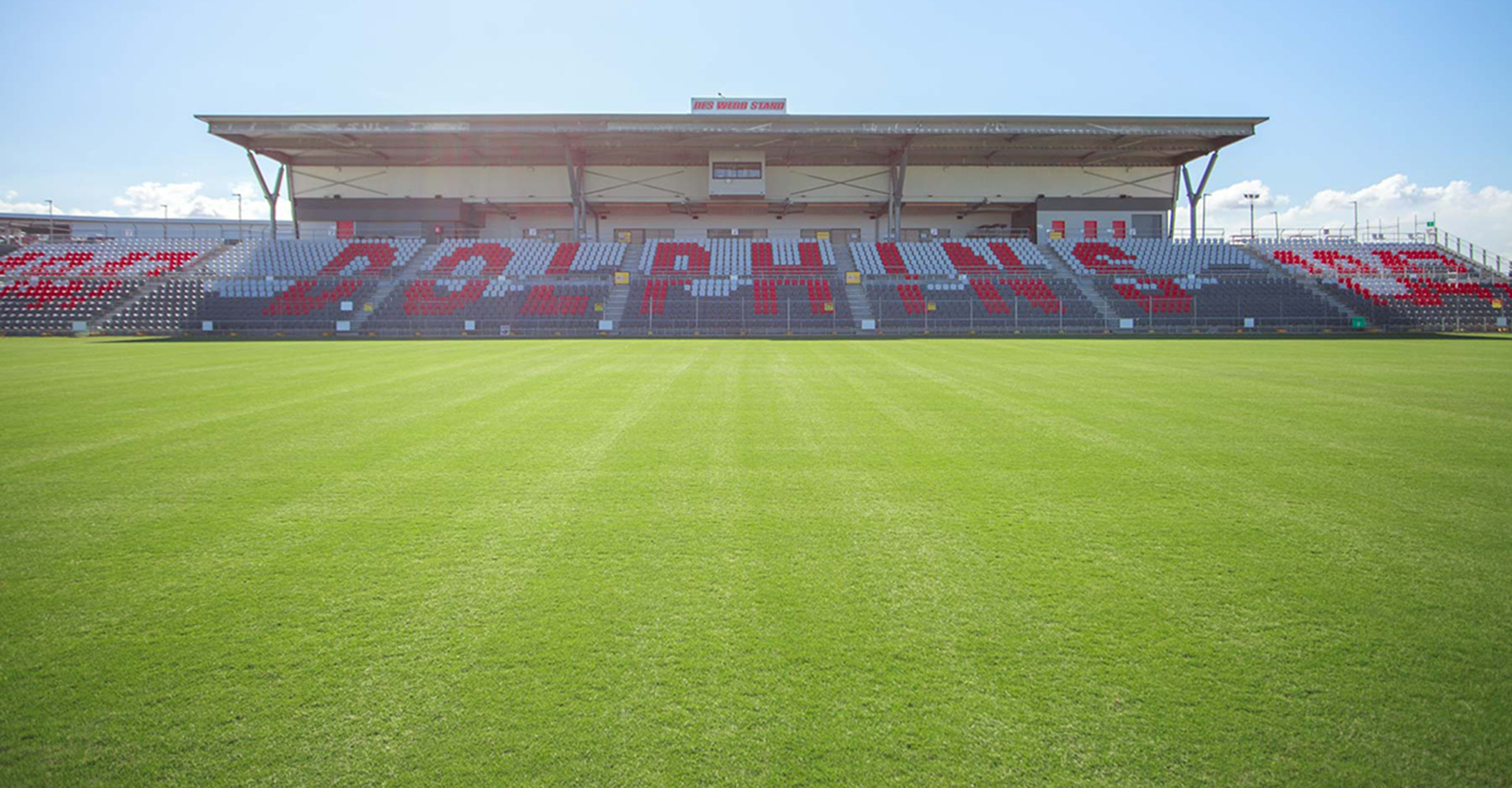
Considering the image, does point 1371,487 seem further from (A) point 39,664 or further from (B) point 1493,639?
(A) point 39,664

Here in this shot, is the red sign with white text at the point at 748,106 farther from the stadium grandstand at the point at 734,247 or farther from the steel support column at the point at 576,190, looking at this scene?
the steel support column at the point at 576,190

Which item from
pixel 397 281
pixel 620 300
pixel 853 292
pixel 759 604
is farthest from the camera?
pixel 397 281

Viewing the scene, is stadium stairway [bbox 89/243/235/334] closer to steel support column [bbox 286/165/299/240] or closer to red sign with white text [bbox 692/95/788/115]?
steel support column [bbox 286/165/299/240]

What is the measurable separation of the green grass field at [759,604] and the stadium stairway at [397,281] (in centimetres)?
2921

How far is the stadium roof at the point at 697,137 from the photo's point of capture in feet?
120

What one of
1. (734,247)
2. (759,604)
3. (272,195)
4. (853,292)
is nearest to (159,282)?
(272,195)

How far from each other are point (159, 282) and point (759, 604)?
46848 mm

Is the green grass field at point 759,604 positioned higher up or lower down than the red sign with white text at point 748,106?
lower down

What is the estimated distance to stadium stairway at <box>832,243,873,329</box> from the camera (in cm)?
3566

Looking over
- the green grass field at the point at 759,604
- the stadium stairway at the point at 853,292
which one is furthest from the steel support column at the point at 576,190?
the green grass field at the point at 759,604

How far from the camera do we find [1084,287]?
125 ft

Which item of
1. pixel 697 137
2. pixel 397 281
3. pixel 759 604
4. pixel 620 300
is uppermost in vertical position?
pixel 697 137

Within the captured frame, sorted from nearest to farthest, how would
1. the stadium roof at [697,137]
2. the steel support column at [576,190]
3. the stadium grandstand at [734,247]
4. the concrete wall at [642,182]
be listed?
the stadium grandstand at [734,247], the stadium roof at [697,137], the steel support column at [576,190], the concrete wall at [642,182]

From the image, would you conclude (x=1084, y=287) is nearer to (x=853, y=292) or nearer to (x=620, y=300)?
(x=853, y=292)
